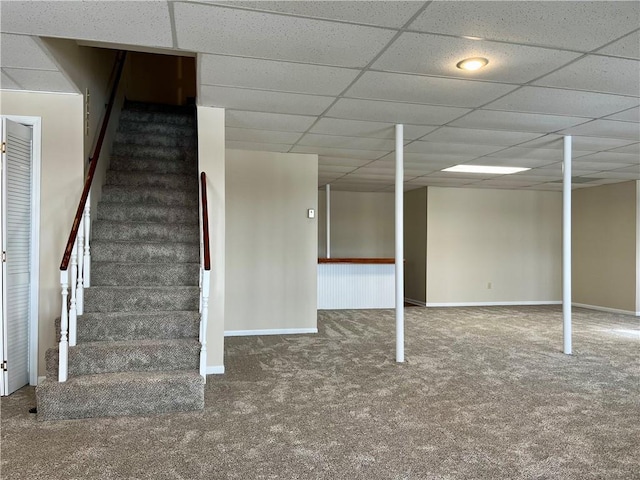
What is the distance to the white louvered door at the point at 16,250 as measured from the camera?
351cm

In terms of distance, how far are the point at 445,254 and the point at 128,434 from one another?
751 cm

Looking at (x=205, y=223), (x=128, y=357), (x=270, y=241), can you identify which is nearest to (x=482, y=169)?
(x=270, y=241)

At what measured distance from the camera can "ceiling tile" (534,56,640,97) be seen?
301 cm

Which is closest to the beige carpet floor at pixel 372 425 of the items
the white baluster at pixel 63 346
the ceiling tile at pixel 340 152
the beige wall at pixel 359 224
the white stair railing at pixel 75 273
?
the white baluster at pixel 63 346

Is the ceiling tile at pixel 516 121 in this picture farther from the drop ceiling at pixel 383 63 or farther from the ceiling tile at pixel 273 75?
the ceiling tile at pixel 273 75

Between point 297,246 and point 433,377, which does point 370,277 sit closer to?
point 297,246

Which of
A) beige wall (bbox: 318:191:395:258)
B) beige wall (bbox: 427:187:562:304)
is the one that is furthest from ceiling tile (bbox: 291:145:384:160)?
beige wall (bbox: 318:191:395:258)

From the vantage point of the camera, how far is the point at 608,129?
15.1ft

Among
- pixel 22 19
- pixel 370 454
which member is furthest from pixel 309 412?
pixel 22 19

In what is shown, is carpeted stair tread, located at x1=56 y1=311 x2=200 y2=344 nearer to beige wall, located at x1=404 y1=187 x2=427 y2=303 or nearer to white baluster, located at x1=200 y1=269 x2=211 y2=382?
white baluster, located at x1=200 y1=269 x2=211 y2=382

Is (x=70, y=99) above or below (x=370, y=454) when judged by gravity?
above

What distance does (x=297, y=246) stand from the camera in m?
6.28

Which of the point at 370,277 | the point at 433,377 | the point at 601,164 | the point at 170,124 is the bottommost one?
the point at 433,377

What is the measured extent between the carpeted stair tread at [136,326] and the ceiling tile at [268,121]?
6.38ft
